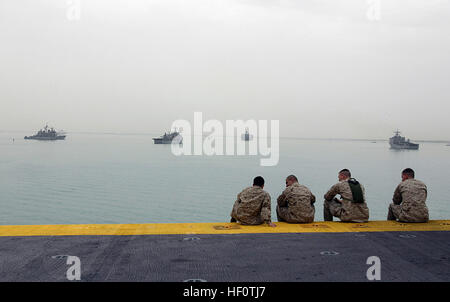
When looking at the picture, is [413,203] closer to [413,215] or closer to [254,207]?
[413,215]

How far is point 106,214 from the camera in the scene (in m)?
25.6

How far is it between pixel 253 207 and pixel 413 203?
3953 millimetres

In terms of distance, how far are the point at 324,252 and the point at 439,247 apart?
2267 millimetres

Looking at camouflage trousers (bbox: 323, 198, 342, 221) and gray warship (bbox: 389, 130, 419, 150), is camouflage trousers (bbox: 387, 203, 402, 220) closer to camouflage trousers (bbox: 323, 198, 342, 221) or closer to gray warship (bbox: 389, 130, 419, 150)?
camouflage trousers (bbox: 323, 198, 342, 221)

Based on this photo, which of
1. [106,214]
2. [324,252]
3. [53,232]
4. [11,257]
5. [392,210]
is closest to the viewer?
[11,257]

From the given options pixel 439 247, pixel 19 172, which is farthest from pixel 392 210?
pixel 19 172

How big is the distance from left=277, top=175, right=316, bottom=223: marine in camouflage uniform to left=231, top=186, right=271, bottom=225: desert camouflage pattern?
697 millimetres

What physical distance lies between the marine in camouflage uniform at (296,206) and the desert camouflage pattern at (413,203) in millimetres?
2265

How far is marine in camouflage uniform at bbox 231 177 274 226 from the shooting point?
8.43 metres

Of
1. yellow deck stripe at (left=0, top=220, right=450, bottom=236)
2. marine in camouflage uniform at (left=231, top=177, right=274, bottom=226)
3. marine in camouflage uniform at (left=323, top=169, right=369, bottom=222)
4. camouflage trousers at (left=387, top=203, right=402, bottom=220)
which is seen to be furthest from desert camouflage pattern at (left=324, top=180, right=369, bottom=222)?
marine in camouflage uniform at (left=231, top=177, right=274, bottom=226)

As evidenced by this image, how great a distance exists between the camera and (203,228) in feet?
26.8

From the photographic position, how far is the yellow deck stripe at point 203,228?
761 centimetres

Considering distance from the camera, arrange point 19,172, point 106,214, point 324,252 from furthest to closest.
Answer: point 19,172 → point 106,214 → point 324,252

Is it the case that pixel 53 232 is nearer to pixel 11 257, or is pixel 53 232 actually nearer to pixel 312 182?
pixel 11 257
